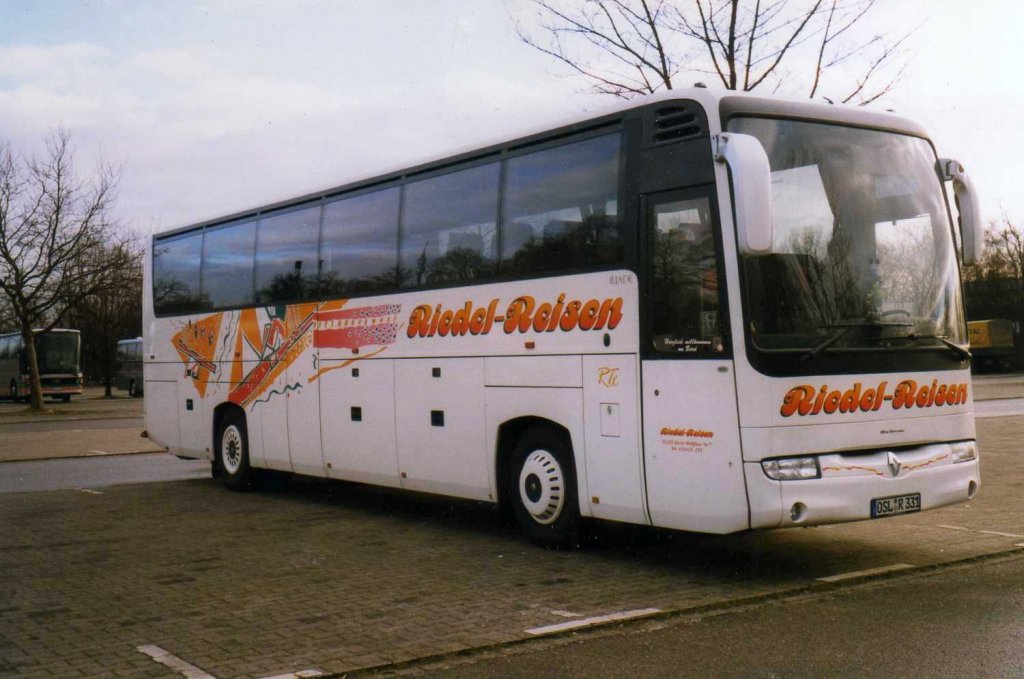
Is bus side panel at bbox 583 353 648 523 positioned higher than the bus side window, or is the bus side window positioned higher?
the bus side window

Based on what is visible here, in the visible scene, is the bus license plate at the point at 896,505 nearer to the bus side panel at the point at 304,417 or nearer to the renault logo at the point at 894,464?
the renault logo at the point at 894,464

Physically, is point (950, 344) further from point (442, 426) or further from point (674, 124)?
point (442, 426)

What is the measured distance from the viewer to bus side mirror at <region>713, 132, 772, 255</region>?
7535 millimetres

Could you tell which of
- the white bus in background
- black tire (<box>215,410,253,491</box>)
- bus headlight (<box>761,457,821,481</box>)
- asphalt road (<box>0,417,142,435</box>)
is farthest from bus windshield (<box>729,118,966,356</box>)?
the white bus in background

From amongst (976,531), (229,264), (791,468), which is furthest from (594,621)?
(229,264)

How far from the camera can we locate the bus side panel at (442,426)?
10734mm

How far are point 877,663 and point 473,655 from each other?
6.98 feet

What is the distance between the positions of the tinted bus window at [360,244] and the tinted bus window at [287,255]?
36 centimetres

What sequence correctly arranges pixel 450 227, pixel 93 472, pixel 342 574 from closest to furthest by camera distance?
pixel 342 574 < pixel 450 227 < pixel 93 472

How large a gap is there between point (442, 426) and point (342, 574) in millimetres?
2602

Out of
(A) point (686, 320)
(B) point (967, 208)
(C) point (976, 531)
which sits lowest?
(C) point (976, 531)

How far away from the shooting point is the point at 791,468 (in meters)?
8.04

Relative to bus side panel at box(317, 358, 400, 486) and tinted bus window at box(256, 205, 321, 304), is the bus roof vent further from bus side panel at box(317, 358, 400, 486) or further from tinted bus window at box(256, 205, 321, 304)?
tinted bus window at box(256, 205, 321, 304)

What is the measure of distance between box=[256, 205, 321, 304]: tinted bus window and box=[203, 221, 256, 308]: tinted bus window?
0.27 m
